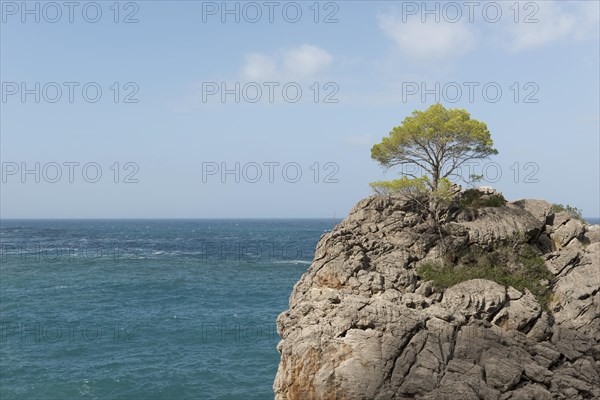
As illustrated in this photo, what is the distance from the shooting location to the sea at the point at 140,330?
3422 cm

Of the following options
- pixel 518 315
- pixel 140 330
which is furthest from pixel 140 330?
pixel 518 315

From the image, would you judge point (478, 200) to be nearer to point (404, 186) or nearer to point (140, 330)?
point (404, 186)

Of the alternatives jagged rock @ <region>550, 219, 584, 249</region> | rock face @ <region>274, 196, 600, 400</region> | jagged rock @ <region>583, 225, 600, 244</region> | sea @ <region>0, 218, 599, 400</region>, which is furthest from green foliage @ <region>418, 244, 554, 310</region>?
sea @ <region>0, 218, 599, 400</region>

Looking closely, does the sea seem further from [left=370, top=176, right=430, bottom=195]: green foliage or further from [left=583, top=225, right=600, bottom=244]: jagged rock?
[left=583, top=225, right=600, bottom=244]: jagged rock

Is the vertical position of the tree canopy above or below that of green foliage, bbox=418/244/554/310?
above

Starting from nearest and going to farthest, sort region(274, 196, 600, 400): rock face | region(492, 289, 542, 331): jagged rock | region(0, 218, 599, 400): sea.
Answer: region(274, 196, 600, 400): rock face
region(492, 289, 542, 331): jagged rock
region(0, 218, 599, 400): sea

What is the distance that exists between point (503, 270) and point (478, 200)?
6.73 metres

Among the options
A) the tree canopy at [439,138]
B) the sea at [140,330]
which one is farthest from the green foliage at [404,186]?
the sea at [140,330]

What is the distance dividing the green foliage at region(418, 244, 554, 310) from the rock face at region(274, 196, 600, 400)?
0.53 m

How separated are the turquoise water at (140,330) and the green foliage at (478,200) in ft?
63.3

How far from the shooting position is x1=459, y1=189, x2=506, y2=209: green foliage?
101 feet

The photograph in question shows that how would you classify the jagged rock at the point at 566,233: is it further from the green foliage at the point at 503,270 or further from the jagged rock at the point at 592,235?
the green foliage at the point at 503,270

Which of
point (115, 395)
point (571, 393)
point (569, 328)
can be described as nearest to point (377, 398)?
point (571, 393)

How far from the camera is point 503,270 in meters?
26.0
